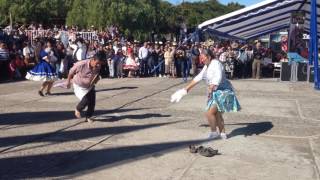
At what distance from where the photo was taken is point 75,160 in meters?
7.76

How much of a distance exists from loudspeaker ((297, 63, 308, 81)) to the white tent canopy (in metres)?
2.56

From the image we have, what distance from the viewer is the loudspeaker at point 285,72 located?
23.7 m

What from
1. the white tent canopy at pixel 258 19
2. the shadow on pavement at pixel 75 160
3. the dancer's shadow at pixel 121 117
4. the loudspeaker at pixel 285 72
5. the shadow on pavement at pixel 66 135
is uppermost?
the white tent canopy at pixel 258 19

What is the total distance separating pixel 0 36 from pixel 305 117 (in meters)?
14.3

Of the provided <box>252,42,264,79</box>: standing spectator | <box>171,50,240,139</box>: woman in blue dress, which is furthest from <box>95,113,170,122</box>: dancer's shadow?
<box>252,42,264,79</box>: standing spectator

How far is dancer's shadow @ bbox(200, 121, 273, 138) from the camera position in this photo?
10.1m

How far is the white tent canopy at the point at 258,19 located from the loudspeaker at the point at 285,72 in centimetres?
233

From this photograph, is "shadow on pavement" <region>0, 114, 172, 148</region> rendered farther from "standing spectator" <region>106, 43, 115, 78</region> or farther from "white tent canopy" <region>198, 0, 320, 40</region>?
"standing spectator" <region>106, 43, 115, 78</region>

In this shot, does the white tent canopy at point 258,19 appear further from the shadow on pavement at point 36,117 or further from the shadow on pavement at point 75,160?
the shadow on pavement at point 75,160

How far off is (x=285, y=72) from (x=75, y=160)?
688 inches

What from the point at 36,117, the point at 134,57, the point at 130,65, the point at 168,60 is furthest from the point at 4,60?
the point at 36,117

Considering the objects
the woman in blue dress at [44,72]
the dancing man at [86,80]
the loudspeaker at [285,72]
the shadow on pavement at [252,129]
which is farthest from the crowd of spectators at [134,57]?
the shadow on pavement at [252,129]

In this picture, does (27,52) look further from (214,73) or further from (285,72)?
(214,73)

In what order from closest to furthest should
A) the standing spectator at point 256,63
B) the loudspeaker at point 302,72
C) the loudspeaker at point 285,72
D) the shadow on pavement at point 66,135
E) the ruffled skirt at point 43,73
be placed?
the shadow on pavement at point 66,135 < the ruffled skirt at point 43,73 < the loudspeaker at point 302,72 < the loudspeaker at point 285,72 < the standing spectator at point 256,63
